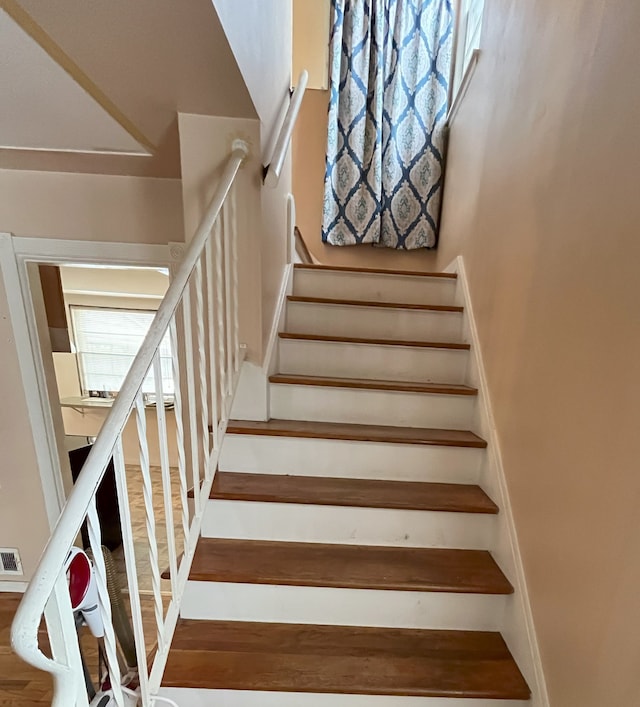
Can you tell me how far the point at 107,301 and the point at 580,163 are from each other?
4799 millimetres

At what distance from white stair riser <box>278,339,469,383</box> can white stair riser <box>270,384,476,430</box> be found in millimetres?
213

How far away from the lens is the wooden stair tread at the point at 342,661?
1.20 meters

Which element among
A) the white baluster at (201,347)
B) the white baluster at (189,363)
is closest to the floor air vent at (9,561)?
the white baluster at (201,347)

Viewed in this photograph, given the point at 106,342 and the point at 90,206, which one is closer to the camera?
the point at 90,206

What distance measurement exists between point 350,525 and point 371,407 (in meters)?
0.52

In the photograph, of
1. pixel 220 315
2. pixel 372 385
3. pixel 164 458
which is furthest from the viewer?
pixel 372 385

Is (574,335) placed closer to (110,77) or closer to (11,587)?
(110,77)

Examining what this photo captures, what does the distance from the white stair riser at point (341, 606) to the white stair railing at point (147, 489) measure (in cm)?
14

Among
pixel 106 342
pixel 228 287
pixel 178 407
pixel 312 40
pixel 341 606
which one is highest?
pixel 312 40

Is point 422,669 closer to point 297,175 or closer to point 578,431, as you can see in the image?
point 578,431

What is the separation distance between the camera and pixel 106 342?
16.6 ft

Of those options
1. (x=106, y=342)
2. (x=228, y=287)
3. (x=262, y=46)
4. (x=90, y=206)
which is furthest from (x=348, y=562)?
(x=106, y=342)

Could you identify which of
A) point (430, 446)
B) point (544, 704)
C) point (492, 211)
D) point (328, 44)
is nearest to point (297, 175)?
point (328, 44)

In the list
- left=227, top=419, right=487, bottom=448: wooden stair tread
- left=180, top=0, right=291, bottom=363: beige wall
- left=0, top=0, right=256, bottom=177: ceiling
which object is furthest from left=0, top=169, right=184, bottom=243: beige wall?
left=227, top=419, right=487, bottom=448: wooden stair tread
